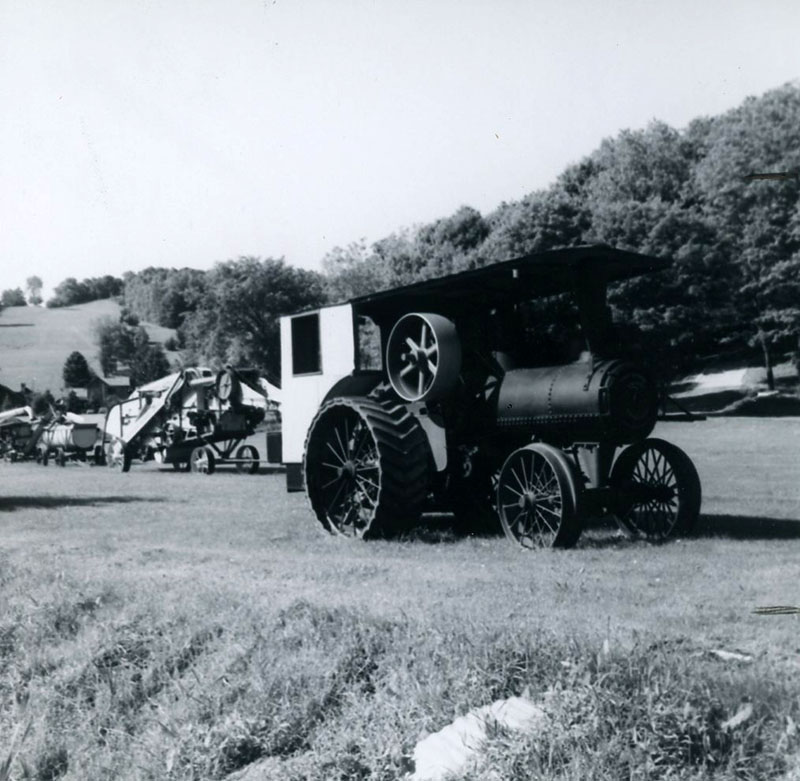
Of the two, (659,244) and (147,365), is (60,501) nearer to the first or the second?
(659,244)

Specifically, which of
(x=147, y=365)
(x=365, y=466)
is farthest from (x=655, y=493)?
(x=147, y=365)

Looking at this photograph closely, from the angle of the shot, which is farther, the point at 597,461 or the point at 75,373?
the point at 75,373

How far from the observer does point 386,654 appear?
5.76 metres

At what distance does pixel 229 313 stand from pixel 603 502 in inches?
2435

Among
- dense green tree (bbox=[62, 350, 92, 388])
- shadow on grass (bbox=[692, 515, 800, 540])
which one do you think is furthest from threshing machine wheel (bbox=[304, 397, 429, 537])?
dense green tree (bbox=[62, 350, 92, 388])

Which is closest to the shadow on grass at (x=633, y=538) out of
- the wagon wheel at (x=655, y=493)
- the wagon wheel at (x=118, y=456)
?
the wagon wheel at (x=655, y=493)

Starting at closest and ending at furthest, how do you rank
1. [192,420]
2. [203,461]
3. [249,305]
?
[203,461] < [192,420] < [249,305]

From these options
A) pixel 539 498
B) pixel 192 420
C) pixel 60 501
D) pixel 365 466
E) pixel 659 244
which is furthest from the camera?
pixel 659 244

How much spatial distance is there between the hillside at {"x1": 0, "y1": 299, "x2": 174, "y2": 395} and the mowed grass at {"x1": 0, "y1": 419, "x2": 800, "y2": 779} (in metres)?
76.2

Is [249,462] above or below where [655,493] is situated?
below

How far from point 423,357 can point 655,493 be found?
283cm

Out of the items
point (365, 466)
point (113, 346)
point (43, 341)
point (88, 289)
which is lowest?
point (365, 466)

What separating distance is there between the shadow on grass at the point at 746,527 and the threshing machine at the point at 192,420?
14.3 m

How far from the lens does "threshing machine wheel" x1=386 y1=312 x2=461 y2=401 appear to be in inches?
416
